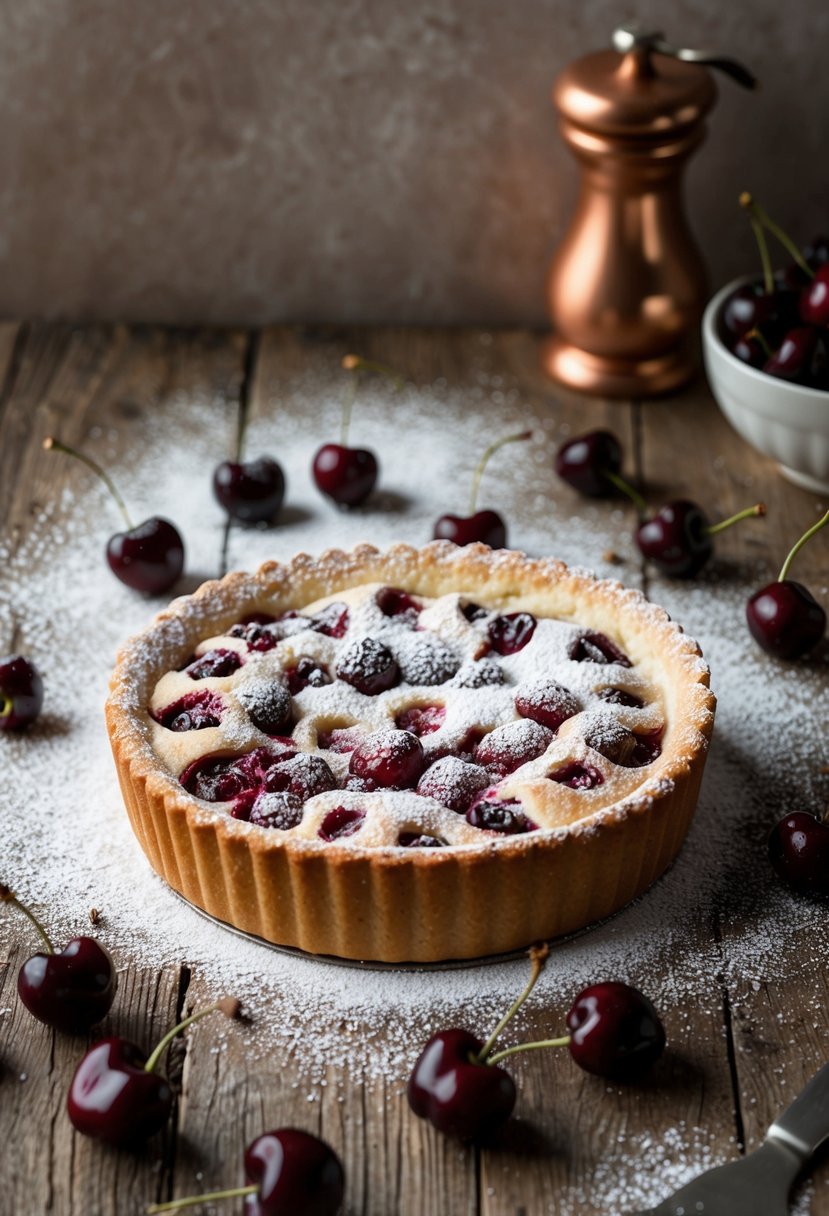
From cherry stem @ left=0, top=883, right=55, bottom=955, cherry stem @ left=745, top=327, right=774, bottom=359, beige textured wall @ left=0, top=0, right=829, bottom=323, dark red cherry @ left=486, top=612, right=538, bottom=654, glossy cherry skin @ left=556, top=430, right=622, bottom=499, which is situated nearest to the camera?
cherry stem @ left=0, top=883, right=55, bottom=955

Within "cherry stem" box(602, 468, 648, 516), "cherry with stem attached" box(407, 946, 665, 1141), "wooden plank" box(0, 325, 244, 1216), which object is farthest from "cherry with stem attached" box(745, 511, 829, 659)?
"wooden plank" box(0, 325, 244, 1216)

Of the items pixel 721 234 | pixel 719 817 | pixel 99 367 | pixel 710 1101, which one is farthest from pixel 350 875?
pixel 721 234

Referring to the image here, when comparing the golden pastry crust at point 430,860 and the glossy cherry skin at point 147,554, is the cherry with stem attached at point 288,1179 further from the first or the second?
the glossy cherry skin at point 147,554

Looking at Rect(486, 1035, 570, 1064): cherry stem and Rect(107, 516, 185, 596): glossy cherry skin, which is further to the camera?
Rect(107, 516, 185, 596): glossy cherry skin

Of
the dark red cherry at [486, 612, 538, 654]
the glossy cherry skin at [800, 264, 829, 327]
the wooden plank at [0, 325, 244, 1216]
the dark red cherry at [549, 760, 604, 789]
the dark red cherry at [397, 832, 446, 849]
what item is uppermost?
the glossy cherry skin at [800, 264, 829, 327]

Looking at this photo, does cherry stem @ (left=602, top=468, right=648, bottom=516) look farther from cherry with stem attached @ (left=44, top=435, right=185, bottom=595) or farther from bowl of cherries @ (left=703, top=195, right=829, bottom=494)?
cherry with stem attached @ (left=44, top=435, right=185, bottom=595)

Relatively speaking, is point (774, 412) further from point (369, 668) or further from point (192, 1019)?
point (192, 1019)
